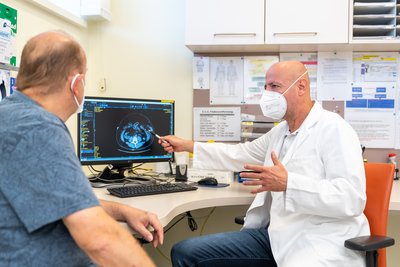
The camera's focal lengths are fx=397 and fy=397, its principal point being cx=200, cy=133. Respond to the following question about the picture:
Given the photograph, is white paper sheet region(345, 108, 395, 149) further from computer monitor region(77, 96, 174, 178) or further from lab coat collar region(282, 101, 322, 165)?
computer monitor region(77, 96, 174, 178)

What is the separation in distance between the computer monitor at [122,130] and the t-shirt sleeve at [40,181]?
1.14 meters

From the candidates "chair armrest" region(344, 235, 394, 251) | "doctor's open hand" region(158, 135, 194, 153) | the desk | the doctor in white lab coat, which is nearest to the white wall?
"doctor's open hand" region(158, 135, 194, 153)

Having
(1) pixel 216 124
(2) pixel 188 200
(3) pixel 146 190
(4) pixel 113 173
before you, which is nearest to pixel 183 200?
(2) pixel 188 200

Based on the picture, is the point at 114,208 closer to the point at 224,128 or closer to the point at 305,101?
the point at 305,101

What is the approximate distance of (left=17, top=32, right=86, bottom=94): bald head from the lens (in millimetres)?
918

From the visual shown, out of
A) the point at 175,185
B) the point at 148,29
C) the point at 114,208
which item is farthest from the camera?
the point at 148,29

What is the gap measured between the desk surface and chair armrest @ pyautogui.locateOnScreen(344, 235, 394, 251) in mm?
375

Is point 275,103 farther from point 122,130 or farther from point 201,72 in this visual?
point 201,72

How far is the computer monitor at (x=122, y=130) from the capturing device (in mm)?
1979

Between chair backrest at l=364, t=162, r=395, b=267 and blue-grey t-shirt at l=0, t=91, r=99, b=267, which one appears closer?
blue-grey t-shirt at l=0, t=91, r=99, b=267

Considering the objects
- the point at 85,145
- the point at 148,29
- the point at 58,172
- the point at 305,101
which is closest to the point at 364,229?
the point at 305,101

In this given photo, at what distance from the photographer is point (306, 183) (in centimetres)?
144

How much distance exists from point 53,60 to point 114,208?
1.69 ft

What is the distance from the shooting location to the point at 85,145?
1.97 meters
